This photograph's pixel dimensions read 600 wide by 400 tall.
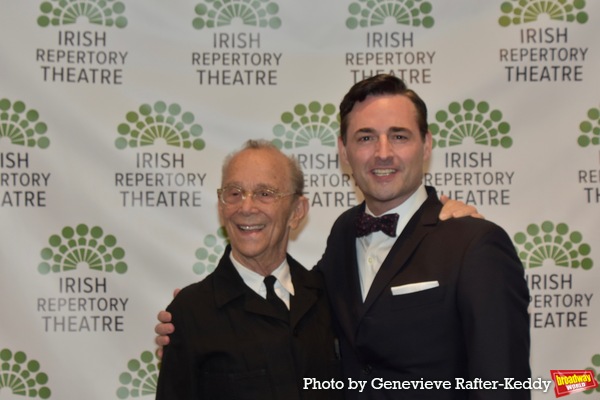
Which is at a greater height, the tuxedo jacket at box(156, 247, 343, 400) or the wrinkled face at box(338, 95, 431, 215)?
the wrinkled face at box(338, 95, 431, 215)

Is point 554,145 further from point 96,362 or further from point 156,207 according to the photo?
point 96,362

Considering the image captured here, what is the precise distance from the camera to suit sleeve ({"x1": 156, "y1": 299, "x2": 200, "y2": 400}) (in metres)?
2.22

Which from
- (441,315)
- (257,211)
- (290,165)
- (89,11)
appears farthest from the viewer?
(89,11)

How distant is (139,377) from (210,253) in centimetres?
65

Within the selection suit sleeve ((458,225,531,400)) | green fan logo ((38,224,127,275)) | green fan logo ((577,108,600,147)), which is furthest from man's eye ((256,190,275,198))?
green fan logo ((577,108,600,147))

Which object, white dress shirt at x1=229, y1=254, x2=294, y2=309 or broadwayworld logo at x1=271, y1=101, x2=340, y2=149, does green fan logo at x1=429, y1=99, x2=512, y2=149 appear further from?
white dress shirt at x1=229, y1=254, x2=294, y2=309

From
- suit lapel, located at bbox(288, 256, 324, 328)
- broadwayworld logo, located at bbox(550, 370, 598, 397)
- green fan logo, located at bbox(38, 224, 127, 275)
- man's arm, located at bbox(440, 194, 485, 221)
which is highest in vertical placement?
man's arm, located at bbox(440, 194, 485, 221)

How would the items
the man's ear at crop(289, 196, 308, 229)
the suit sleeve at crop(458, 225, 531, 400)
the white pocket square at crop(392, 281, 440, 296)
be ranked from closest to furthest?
1. the suit sleeve at crop(458, 225, 531, 400)
2. the white pocket square at crop(392, 281, 440, 296)
3. the man's ear at crop(289, 196, 308, 229)

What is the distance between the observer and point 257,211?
2379mm

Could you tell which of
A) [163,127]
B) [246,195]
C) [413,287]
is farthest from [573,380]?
[163,127]

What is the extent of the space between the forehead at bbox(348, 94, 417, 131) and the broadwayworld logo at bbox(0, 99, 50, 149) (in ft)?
5.22

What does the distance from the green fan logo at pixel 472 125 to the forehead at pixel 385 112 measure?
0.98m

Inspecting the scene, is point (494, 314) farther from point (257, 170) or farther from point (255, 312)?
point (257, 170)

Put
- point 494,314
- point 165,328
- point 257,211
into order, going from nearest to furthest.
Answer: point 494,314
point 165,328
point 257,211
